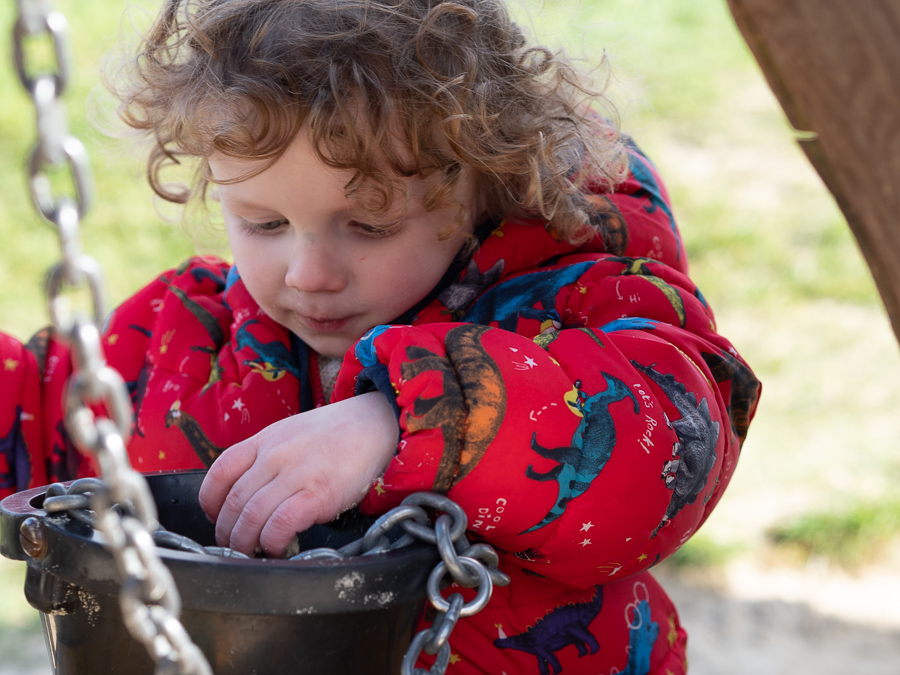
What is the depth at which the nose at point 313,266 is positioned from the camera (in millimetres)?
994

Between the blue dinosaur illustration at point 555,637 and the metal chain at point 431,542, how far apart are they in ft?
0.94

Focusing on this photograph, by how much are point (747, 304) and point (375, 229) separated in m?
2.33

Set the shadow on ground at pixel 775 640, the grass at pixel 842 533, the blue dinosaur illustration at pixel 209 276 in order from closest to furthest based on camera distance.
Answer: the blue dinosaur illustration at pixel 209 276
the shadow on ground at pixel 775 640
the grass at pixel 842 533

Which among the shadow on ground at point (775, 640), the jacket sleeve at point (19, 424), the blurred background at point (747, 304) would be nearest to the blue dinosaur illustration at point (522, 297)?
the blurred background at point (747, 304)

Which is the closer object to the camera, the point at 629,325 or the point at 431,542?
the point at 431,542

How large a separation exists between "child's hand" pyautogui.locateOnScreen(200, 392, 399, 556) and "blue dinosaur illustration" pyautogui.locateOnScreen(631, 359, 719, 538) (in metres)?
0.24

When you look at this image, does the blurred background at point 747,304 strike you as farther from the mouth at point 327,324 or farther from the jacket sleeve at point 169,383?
the mouth at point 327,324

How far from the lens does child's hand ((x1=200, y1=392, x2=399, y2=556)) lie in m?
0.73

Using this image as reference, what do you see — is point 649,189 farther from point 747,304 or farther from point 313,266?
point 747,304

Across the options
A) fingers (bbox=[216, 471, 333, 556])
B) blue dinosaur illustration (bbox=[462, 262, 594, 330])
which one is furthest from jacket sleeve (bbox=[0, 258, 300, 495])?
fingers (bbox=[216, 471, 333, 556])

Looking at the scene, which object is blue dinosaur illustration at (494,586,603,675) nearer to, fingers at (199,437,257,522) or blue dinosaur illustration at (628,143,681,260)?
fingers at (199,437,257,522)

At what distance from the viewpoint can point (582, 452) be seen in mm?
773

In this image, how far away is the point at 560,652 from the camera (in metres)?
0.94

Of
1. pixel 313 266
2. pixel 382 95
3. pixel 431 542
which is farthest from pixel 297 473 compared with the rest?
pixel 382 95
